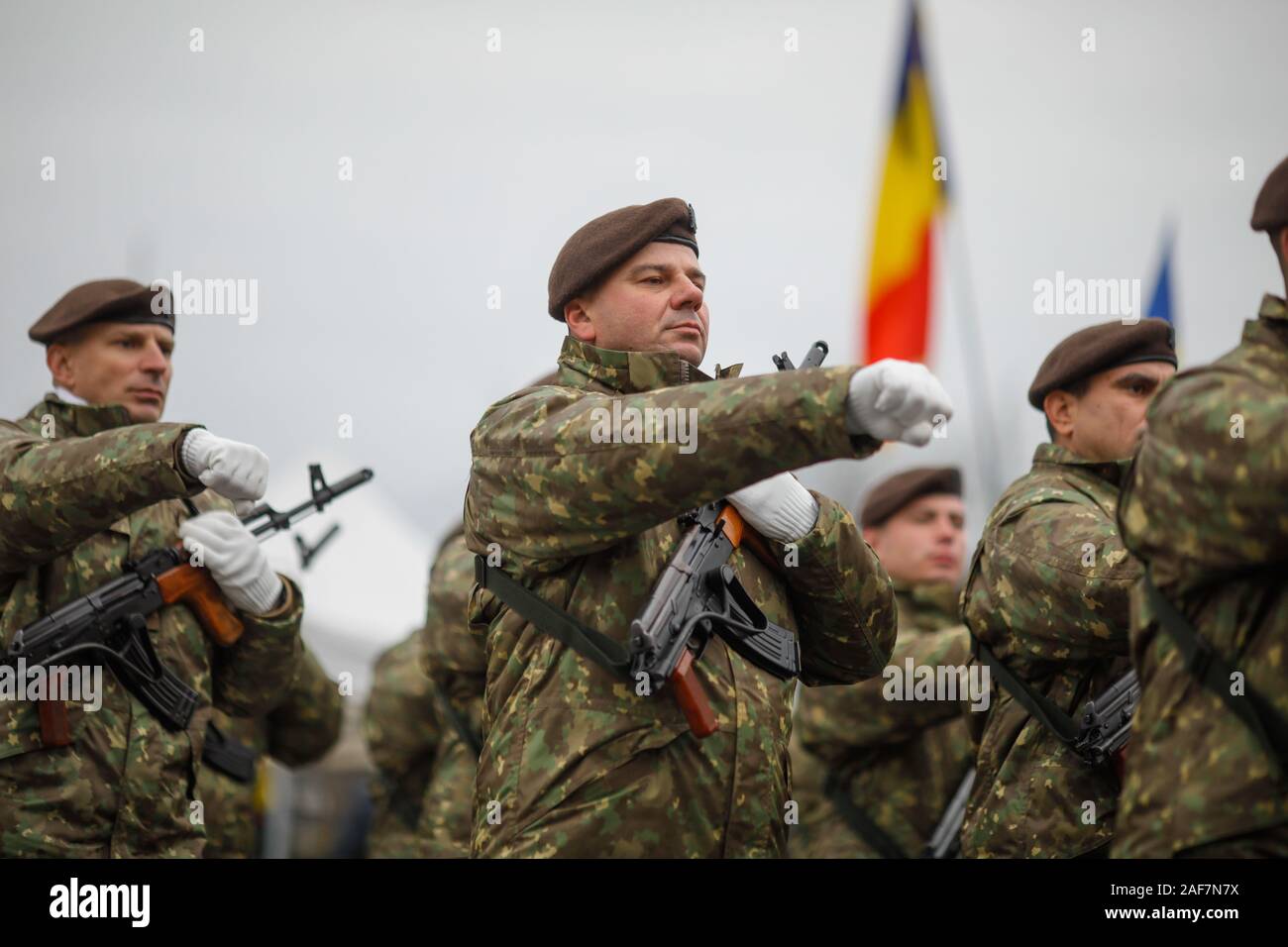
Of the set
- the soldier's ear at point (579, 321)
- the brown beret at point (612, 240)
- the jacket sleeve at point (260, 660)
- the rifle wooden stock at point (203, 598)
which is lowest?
the jacket sleeve at point (260, 660)

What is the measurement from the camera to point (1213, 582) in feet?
11.3

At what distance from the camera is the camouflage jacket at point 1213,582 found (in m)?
3.23

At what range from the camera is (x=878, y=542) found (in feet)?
27.9

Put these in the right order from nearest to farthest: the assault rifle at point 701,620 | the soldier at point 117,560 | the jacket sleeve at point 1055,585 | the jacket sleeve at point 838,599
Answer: the assault rifle at point 701,620 → the jacket sleeve at point 838,599 → the jacket sleeve at point 1055,585 → the soldier at point 117,560

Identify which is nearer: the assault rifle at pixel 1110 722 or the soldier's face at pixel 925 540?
the assault rifle at pixel 1110 722

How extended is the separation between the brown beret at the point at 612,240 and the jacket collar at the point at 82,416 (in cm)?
208

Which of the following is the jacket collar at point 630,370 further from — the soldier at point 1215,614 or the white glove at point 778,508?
the soldier at point 1215,614

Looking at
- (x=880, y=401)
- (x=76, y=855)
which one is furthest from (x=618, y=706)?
(x=76, y=855)

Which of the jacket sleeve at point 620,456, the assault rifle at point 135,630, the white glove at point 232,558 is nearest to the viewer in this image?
the jacket sleeve at point 620,456

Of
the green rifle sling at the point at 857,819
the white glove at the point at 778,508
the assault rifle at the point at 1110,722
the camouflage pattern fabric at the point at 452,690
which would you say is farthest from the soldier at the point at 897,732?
the white glove at the point at 778,508

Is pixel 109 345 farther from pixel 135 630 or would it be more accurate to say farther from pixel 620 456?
pixel 620 456

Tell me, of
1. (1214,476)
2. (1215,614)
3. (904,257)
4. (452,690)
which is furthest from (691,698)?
(904,257)

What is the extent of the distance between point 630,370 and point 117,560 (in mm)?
2418
